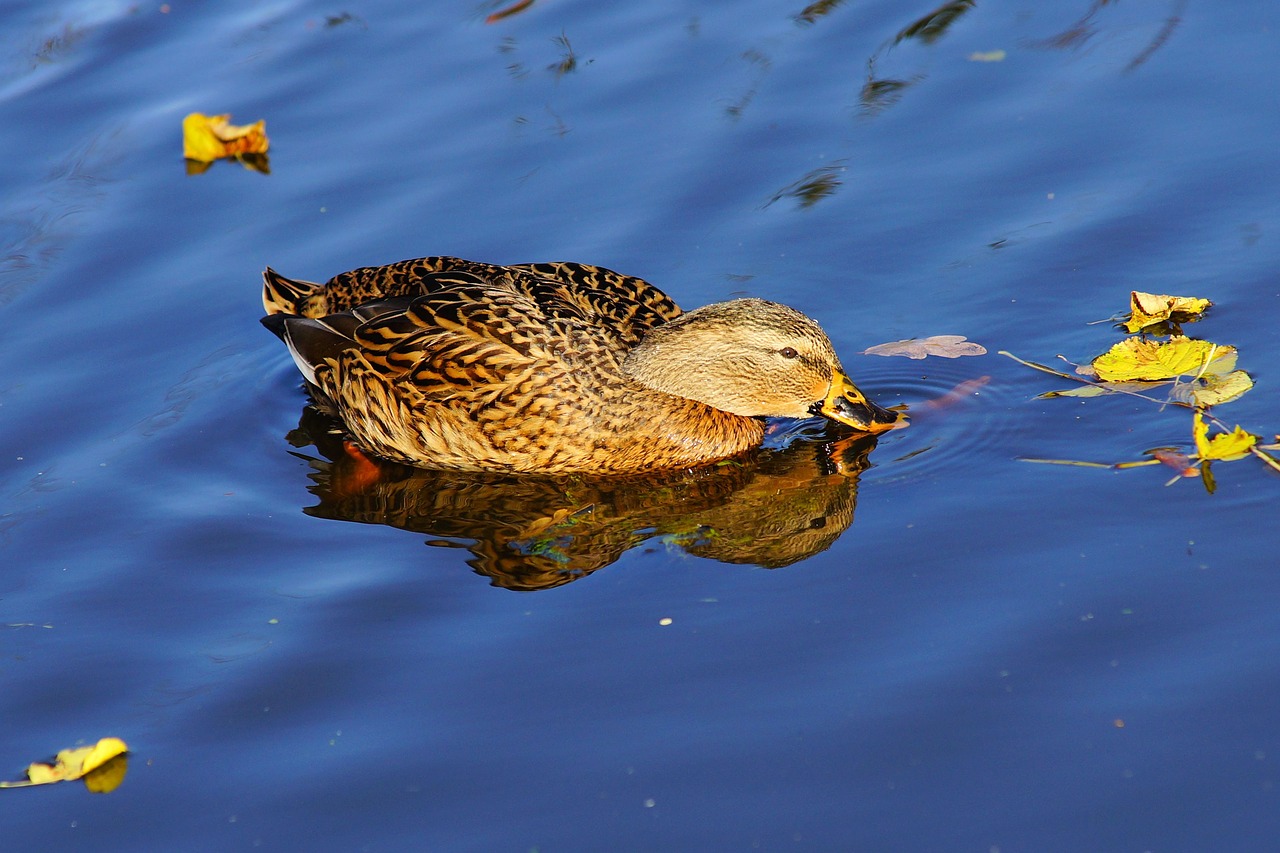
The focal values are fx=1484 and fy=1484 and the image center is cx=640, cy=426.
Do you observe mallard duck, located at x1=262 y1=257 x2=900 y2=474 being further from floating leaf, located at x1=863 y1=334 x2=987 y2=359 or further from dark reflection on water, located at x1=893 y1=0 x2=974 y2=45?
dark reflection on water, located at x1=893 y1=0 x2=974 y2=45

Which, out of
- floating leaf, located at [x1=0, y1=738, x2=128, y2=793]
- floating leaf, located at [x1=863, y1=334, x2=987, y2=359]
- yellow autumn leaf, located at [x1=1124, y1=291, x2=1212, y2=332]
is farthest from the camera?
floating leaf, located at [x1=863, y1=334, x2=987, y2=359]

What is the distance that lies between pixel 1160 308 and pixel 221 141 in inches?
236

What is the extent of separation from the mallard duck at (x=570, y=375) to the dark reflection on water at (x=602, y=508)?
132 mm

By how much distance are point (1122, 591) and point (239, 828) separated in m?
3.16

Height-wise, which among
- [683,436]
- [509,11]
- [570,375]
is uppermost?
[509,11]

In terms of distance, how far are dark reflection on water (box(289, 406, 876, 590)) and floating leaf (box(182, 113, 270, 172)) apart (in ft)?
9.91

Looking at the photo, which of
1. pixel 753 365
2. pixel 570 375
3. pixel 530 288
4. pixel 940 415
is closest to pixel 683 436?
pixel 753 365

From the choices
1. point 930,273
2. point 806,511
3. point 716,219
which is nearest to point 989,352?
point 930,273

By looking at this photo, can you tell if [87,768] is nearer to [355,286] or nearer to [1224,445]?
[355,286]

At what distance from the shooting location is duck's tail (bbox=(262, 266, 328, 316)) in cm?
777

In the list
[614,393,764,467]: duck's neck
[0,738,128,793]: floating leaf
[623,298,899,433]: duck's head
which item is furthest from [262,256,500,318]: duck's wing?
[0,738,128,793]: floating leaf

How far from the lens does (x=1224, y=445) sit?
5.99 metres

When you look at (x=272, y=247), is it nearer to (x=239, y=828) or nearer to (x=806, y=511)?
(x=806, y=511)

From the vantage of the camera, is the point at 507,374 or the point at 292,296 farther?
the point at 292,296
